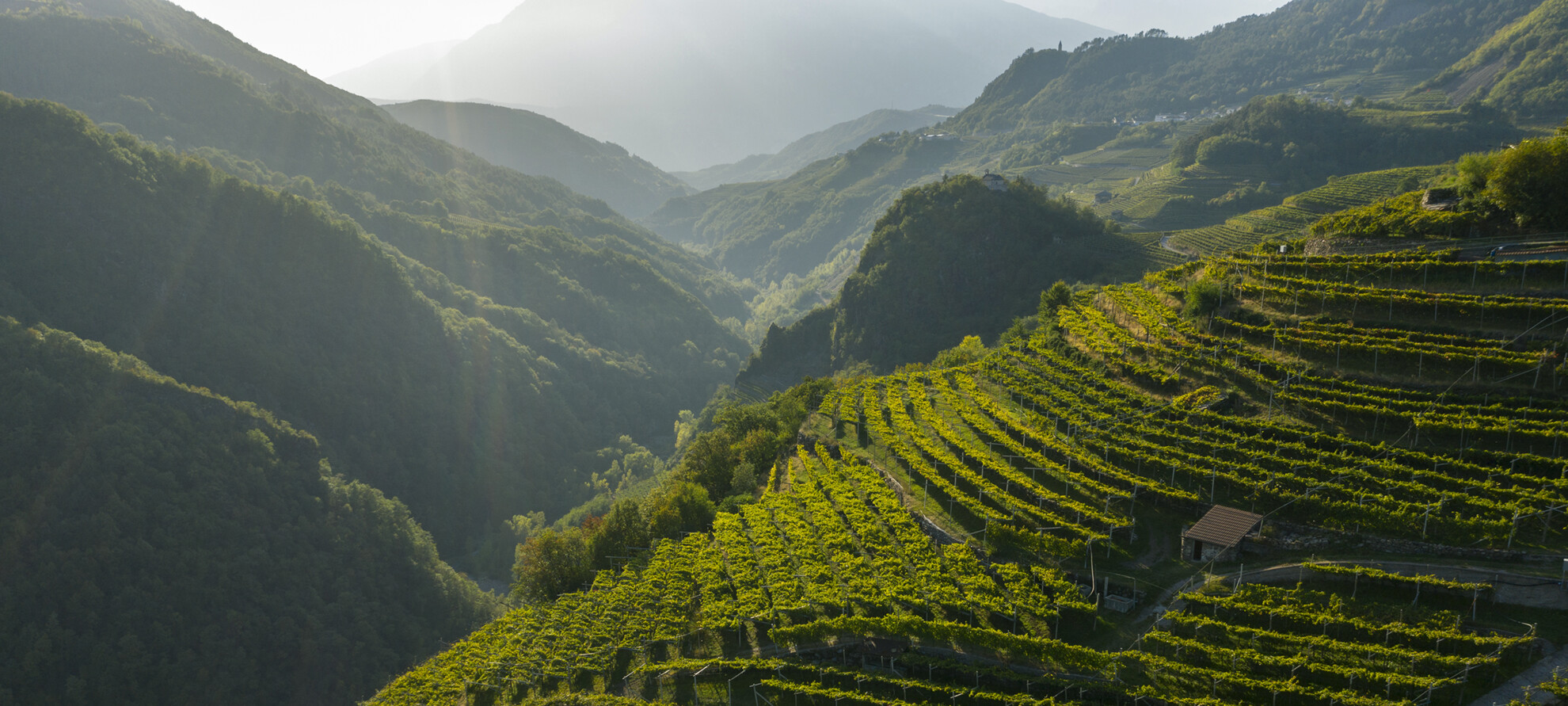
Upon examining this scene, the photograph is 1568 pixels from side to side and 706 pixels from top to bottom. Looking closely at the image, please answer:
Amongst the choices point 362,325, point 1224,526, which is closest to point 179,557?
point 362,325

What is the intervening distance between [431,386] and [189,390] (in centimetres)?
4674

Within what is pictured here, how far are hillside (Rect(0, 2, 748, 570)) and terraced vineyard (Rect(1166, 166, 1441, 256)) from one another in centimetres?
10785

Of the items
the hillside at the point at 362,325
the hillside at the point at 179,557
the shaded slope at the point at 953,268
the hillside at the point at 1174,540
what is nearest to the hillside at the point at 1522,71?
the shaded slope at the point at 953,268

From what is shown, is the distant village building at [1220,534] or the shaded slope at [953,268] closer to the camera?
the distant village building at [1220,534]

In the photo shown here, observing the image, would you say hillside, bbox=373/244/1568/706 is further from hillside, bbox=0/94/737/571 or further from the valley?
hillside, bbox=0/94/737/571

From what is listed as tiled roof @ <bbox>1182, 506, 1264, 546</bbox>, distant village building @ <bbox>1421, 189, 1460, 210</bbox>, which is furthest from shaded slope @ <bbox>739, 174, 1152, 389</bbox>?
tiled roof @ <bbox>1182, 506, 1264, 546</bbox>

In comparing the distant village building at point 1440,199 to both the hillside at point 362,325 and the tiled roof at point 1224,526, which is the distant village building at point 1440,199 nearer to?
the tiled roof at point 1224,526

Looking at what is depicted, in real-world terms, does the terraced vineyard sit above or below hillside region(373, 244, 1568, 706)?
above

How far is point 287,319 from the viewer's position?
12062 cm

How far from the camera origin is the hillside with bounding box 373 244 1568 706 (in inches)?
955

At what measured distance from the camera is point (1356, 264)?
40.8 meters

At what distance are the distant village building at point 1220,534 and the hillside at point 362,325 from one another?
111332 mm

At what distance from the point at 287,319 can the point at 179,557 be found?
188ft

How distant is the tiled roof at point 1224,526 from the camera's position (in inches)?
1127
